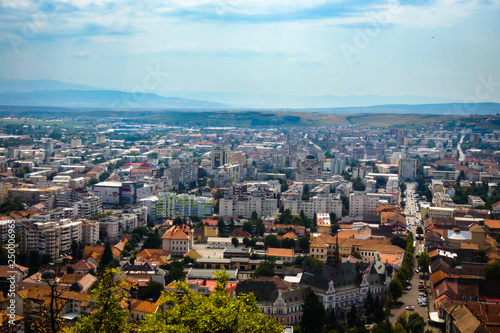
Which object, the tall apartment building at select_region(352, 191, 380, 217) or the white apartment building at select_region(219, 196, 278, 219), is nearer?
the white apartment building at select_region(219, 196, 278, 219)

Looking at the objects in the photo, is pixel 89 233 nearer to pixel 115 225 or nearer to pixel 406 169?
pixel 115 225

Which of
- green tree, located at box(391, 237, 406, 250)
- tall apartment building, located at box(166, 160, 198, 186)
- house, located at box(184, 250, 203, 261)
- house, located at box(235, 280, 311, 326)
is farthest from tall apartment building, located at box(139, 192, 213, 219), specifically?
house, located at box(235, 280, 311, 326)

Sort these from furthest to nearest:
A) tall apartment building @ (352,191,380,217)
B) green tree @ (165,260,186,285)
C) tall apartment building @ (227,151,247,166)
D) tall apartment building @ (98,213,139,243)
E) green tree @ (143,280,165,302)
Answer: tall apartment building @ (227,151,247,166)
tall apartment building @ (352,191,380,217)
tall apartment building @ (98,213,139,243)
green tree @ (165,260,186,285)
green tree @ (143,280,165,302)

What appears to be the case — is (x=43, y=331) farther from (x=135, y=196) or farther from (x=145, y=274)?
(x=135, y=196)

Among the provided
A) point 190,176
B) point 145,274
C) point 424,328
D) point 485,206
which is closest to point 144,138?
point 190,176

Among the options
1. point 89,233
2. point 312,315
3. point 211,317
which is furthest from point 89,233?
point 211,317

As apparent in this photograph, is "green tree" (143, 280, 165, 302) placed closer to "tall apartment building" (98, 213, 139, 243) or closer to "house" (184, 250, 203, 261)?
"house" (184, 250, 203, 261)

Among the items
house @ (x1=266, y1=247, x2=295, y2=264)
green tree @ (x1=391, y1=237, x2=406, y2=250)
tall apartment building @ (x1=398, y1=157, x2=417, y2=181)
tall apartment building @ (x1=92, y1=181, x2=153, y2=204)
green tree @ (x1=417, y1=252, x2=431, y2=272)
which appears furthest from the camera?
tall apartment building @ (x1=398, y1=157, x2=417, y2=181)
